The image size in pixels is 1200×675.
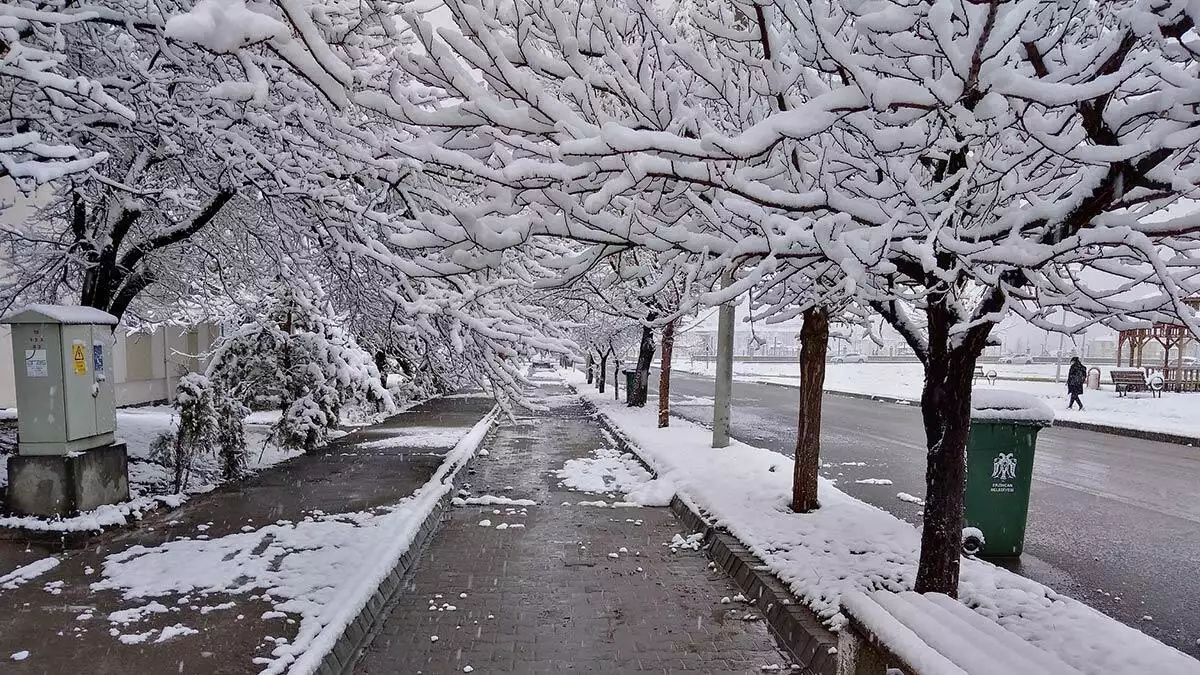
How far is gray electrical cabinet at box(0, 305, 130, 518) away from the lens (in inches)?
275

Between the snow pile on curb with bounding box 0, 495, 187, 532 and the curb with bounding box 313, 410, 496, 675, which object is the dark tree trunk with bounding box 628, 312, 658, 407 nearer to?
the curb with bounding box 313, 410, 496, 675

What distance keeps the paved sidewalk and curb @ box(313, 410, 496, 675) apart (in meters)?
0.35

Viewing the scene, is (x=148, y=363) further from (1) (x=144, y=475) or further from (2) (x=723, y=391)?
(2) (x=723, y=391)

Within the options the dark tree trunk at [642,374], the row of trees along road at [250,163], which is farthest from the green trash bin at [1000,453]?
the dark tree trunk at [642,374]

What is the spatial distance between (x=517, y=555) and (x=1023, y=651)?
5.27 metres

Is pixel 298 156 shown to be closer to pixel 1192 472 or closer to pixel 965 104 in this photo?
pixel 965 104

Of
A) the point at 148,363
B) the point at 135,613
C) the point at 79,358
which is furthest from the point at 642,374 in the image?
the point at 135,613

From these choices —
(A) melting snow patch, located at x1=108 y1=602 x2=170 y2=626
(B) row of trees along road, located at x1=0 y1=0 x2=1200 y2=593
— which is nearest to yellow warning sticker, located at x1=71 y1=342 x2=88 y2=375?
(B) row of trees along road, located at x1=0 y1=0 x2=1200 y2=593

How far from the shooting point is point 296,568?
19.6 ft

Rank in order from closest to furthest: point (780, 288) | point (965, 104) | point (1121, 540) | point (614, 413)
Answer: point (965, 104)
point (780, 288)
point (1121, 540)
point (614, 413)

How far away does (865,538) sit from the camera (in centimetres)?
658

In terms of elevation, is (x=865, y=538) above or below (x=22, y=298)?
below

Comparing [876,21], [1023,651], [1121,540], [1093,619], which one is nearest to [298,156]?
[876,21]

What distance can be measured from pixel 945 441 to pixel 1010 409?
2.61m
